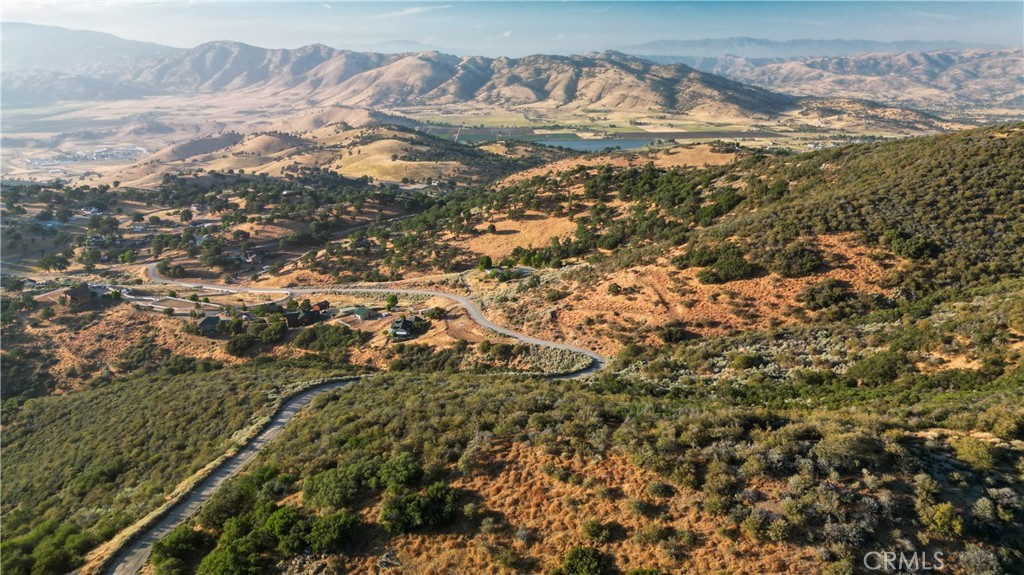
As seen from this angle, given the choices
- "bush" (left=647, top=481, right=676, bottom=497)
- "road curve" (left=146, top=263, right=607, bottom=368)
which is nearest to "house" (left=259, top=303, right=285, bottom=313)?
"road curve" (left=146, top=263, right=607, bottom=368)

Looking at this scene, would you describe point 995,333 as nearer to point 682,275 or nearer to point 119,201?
point 682,275

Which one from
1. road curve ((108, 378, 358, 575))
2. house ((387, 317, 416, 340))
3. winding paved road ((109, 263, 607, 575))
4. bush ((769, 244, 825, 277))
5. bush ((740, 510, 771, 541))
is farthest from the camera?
house ((387, 317, 416, 340))

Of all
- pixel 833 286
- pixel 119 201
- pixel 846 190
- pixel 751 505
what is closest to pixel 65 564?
pixel 751 505

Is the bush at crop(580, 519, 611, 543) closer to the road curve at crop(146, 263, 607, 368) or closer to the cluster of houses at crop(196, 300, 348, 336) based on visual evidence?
the road curve at crop(146, 263, 607, 368)

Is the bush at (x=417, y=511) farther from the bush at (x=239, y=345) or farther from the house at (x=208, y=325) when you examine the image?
the house at (x=208, y=325)

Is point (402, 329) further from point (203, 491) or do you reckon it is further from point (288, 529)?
point (288, 529)

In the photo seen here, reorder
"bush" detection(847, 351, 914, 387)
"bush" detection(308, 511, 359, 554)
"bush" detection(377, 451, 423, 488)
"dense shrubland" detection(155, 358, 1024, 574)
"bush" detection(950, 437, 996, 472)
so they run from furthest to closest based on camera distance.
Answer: "bush" detection(847, 351, 914, 387) → "bush" detection(377, 451, 423, 488) → "bush" detection(308, 511, 359, 554) → "bush" detection(950, 437, 996, 472) → "dense shrubland" detection(155, 358, 1024, 574)

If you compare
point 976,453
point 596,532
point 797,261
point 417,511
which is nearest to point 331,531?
→ point 417,511
